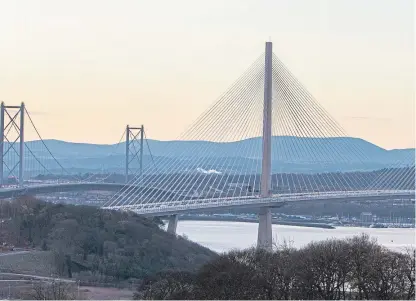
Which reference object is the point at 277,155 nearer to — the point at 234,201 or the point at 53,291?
the point at 234,201

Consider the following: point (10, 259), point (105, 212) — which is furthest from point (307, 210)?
point (10, 259)

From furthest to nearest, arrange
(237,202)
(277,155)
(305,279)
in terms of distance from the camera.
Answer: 1. (277,155)
2. (237,202)
3. (305,279)

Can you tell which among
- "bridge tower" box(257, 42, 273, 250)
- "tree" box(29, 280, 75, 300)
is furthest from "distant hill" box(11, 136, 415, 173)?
"tree" box(29, 280, 75, 300)

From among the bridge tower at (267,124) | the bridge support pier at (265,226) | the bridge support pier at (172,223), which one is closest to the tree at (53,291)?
the bridge support pier at (265,226)

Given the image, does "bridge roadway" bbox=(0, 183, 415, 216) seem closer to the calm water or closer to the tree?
the calm water

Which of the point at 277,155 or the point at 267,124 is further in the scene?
the point at 277,155

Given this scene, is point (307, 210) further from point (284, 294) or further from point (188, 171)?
point (284, 294)

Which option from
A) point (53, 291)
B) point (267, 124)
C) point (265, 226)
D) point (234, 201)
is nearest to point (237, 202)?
point (234, 201)
